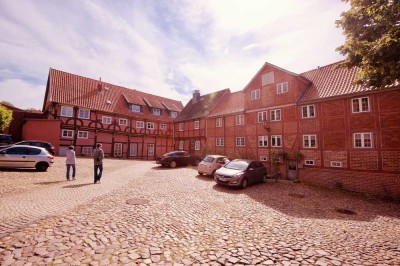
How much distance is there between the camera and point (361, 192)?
13992 mm

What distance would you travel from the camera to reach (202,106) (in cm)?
2964

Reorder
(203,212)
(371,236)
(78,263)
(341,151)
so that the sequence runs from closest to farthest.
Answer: (78,263)
(371,236)
(203,212)
(341,151)

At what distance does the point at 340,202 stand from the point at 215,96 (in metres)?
21.2

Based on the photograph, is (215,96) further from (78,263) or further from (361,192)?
(78,263)

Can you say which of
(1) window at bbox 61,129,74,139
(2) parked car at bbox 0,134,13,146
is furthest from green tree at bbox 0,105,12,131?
(1) window at bbox 61,129,74,139

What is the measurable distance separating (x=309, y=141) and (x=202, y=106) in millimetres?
16475

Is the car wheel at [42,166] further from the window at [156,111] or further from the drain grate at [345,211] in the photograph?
the window at [156,111]

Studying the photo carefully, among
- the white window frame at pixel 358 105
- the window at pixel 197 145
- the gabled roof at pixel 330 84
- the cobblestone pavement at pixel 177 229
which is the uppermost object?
the gabled roof at pixel 330 84

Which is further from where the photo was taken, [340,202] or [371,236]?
[340,202]

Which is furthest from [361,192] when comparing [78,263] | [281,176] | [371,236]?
[78,263]

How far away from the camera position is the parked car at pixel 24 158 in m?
12.6

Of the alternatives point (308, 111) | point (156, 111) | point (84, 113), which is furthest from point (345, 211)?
point (156, 111)

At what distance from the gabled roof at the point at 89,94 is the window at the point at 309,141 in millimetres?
23730

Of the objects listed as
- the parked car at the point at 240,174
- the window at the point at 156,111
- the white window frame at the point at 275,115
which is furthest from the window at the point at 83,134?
the white window frame at the point at 275,115
